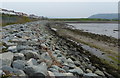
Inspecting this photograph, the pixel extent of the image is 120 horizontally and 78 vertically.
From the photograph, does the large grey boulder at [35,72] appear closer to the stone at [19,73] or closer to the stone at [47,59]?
the stone at [19,73]

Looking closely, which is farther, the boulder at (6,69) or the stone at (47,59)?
the stone at (47,59)

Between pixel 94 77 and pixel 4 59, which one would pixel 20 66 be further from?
pixel 94 77

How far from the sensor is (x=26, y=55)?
4.11 m

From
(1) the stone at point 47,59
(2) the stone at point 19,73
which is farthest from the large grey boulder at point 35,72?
(1) the stone at point 47,59

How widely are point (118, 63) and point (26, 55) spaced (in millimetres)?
5307

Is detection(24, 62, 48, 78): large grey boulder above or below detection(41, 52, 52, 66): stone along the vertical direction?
above

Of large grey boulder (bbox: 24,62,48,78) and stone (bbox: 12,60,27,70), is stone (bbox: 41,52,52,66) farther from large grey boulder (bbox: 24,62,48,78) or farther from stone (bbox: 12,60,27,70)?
large grey boulder (bbox: 24,62,48,78)

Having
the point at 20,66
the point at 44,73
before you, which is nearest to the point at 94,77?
the point at 44,73

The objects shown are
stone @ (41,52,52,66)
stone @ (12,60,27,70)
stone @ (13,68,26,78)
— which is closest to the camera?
stone @ (13,68,26,78)

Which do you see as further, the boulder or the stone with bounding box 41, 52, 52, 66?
the stone with bounding box 41, 52, 52, 66

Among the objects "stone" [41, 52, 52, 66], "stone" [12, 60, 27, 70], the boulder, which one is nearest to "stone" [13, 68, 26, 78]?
the boulder

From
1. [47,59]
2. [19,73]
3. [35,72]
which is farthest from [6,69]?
[47,59]

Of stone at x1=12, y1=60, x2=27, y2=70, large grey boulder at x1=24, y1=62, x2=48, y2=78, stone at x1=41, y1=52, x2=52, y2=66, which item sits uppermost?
stone at x1=12, y1=60, x2=27, y2=70

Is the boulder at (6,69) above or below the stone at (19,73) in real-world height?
above
